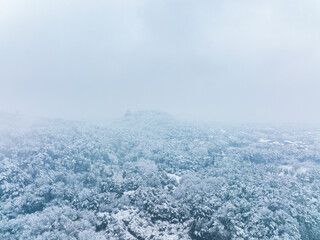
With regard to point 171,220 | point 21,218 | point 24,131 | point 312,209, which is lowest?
point 21,218

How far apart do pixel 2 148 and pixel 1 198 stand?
2288cm

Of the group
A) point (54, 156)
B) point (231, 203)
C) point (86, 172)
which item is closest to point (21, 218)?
point (86, 172)

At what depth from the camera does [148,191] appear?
1930 inches

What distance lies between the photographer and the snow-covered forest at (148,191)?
126ft

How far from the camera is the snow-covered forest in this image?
126ft

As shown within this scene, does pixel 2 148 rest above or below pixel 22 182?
above

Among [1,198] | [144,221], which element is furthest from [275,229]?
[1,198]

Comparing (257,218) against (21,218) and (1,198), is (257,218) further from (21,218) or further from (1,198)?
(1,198)

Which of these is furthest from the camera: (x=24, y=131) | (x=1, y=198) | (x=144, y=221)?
(x=24, y=131)

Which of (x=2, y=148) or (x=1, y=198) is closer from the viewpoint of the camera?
(x=1, y=198)

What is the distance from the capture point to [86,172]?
6550cm

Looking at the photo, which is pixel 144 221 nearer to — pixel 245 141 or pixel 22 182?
pixel 22 182

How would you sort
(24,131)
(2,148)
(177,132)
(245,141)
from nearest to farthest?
(2,148)
(24,131)
(245,141)
(177,132)

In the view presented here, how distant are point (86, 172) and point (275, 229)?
52168 millimetres
